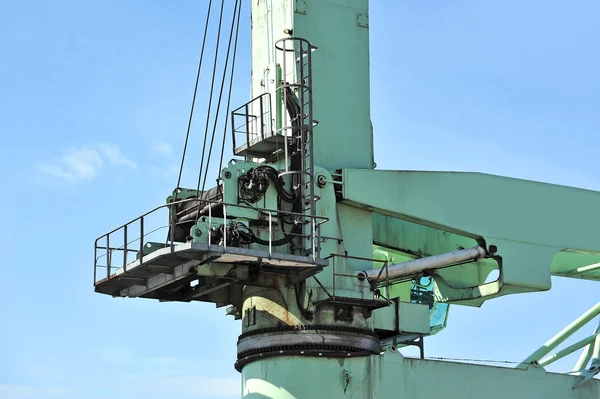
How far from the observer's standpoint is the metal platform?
1958cm

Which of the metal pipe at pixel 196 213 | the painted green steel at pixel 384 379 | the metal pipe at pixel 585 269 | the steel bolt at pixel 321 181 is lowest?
the painted green steel at pixel 384 379

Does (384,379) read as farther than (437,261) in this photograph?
No

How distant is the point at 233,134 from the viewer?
2244 cm

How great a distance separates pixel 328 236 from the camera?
2158 centimetres

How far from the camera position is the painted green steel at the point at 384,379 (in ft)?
68.6

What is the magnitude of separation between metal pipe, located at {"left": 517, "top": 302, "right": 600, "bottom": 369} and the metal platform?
5.91m

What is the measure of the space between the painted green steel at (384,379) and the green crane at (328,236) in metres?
0.02

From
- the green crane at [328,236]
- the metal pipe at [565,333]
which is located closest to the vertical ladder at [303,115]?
the green crane at [328,236]

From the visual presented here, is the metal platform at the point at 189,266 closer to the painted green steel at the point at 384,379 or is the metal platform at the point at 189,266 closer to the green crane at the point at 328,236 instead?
the green crane at the point at 328,236

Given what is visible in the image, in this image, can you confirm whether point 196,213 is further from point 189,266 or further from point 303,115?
point 303,115

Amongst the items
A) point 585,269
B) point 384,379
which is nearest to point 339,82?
point 384,379

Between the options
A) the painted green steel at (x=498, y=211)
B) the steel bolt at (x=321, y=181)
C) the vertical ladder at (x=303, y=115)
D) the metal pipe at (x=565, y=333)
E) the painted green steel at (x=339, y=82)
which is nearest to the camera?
the vertical ladder at (x=303, y=115)

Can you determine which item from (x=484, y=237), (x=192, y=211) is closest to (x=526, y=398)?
(x=484, y=237)

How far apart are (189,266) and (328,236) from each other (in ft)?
8.34
